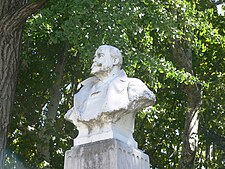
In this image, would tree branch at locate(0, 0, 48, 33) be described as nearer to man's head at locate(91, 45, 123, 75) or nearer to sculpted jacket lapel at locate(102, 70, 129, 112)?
man's head at locate(91, 45, 123, 75)

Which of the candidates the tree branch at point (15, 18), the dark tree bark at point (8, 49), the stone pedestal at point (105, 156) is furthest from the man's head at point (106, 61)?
the tree branch at point (15, 18)

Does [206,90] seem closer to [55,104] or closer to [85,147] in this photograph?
[55,104]

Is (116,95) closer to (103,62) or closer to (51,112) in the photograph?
(103,62)

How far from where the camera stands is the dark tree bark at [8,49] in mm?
7504

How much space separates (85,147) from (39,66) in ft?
25.7

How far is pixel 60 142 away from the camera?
512 inches

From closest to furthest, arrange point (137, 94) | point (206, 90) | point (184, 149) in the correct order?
point (137, 94) → point (184, 149) → point (206, 90)

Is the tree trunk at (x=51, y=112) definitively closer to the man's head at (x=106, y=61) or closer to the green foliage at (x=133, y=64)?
the green foliage at (x=133, y=64)

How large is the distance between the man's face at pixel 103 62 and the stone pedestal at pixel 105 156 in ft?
2.86

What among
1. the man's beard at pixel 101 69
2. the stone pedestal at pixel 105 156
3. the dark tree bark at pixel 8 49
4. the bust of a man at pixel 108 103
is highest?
the dark tree bark at pixel 8 49

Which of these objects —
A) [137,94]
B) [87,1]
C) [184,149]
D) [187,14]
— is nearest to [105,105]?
[137,94]

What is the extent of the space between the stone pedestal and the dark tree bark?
7.87 feet

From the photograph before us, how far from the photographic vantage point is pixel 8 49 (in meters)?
8.00

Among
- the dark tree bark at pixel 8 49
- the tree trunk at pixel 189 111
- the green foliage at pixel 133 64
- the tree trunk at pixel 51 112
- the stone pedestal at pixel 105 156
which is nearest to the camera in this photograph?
the stone pedestal at pixel 105 156
